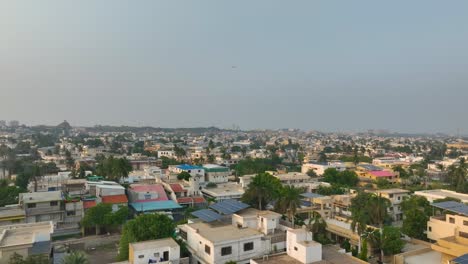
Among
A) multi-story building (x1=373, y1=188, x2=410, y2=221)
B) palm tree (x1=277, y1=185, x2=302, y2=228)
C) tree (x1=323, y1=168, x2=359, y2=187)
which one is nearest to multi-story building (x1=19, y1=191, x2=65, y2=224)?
palm tree (x1=277, y1=185, x2=302, y2=228)

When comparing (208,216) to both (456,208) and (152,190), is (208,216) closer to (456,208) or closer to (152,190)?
(152,190)

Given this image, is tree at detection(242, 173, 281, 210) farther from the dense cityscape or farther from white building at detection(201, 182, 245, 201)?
white building at detection(201, 182, 245, 201)

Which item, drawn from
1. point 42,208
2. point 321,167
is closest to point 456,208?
point 42,208

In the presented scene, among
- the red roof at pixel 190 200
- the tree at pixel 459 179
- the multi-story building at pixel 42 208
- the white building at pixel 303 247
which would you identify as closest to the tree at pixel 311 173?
the tree at pixel 459 179

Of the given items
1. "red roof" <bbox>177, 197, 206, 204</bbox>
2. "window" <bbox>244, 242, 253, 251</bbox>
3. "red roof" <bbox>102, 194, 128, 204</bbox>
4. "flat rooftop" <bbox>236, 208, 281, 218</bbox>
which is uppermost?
"flat rooftop" <bbox>236, 208, 281, 218</bbox>

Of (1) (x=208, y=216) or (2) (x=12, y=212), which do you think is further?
(2) (x=12, y=212)

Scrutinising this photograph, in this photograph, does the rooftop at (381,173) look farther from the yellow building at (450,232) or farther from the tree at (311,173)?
the yellow building at (450,232)

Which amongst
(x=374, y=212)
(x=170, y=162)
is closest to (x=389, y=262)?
(x=374, y=212)
